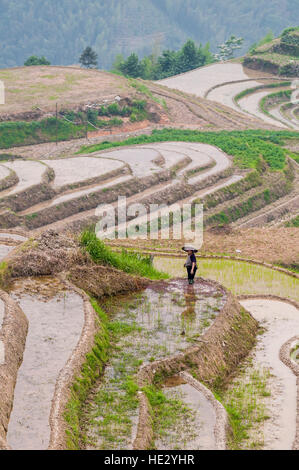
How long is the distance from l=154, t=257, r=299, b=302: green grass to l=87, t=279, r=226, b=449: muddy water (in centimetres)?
245

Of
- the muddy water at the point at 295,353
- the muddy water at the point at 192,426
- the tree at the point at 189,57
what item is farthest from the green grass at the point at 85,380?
the tree at the point at 189,57

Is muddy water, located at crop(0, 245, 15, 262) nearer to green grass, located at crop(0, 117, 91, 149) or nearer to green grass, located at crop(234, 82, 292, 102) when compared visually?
green grass, located at crop(0, 117, 91, 149)

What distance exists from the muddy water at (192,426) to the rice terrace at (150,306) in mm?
29

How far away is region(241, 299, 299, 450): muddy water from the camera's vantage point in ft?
→ 34.6

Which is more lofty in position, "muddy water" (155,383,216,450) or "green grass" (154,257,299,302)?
"muddy water" (155,383,216,450)

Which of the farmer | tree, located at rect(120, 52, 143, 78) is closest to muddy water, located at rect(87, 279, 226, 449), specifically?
the farmer

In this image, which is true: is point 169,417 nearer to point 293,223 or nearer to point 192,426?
point 192,426

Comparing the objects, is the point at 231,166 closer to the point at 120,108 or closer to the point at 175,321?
the point at 120,108

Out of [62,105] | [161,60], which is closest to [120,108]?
[62,105]

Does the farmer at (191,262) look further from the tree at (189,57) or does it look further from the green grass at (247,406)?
the tree at (189,57)

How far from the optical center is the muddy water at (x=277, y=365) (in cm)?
1055

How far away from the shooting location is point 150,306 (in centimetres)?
1459

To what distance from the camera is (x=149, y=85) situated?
54.8 m
